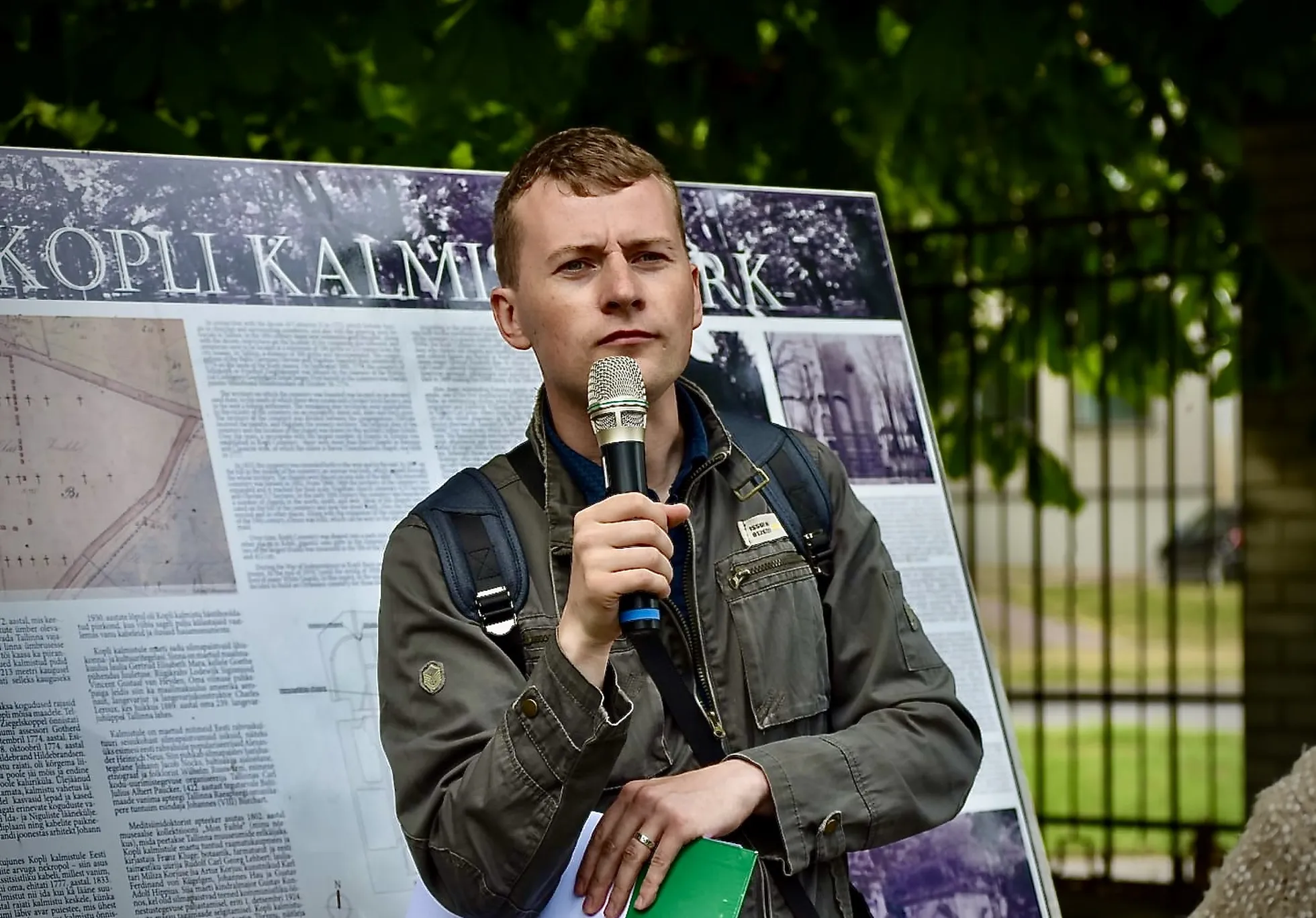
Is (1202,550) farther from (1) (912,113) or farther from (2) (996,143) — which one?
(1) (912,113)

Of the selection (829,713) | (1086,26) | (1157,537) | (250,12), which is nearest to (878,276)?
(829,713)

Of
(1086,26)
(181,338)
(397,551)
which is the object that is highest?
(1086,26)

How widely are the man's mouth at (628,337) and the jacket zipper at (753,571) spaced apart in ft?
1.26

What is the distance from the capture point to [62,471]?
262 cm

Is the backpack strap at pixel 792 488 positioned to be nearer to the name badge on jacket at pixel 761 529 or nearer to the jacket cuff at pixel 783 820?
the name badge on jacket at pixel 761 529

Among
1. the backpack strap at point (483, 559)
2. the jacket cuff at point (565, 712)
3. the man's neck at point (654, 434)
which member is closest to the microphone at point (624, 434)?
the jacket cuff at point (565, 712)

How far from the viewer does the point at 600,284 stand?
236 centimetres

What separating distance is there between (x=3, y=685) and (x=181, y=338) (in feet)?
2.07

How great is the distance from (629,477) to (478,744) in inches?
17.4

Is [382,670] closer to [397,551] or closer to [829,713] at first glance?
[397,551]

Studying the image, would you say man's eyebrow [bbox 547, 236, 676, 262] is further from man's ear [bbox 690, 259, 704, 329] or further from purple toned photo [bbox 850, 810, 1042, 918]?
purple toned photo [bbox 850, 810, 1042, 918]

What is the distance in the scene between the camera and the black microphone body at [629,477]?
193 centimetres

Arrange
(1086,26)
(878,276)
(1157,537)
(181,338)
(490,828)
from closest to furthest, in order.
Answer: (490,828), (181,338), (878,276), (1086,26), (1157,537)

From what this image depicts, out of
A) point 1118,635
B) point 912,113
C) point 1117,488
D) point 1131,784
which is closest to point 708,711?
point 912,113
